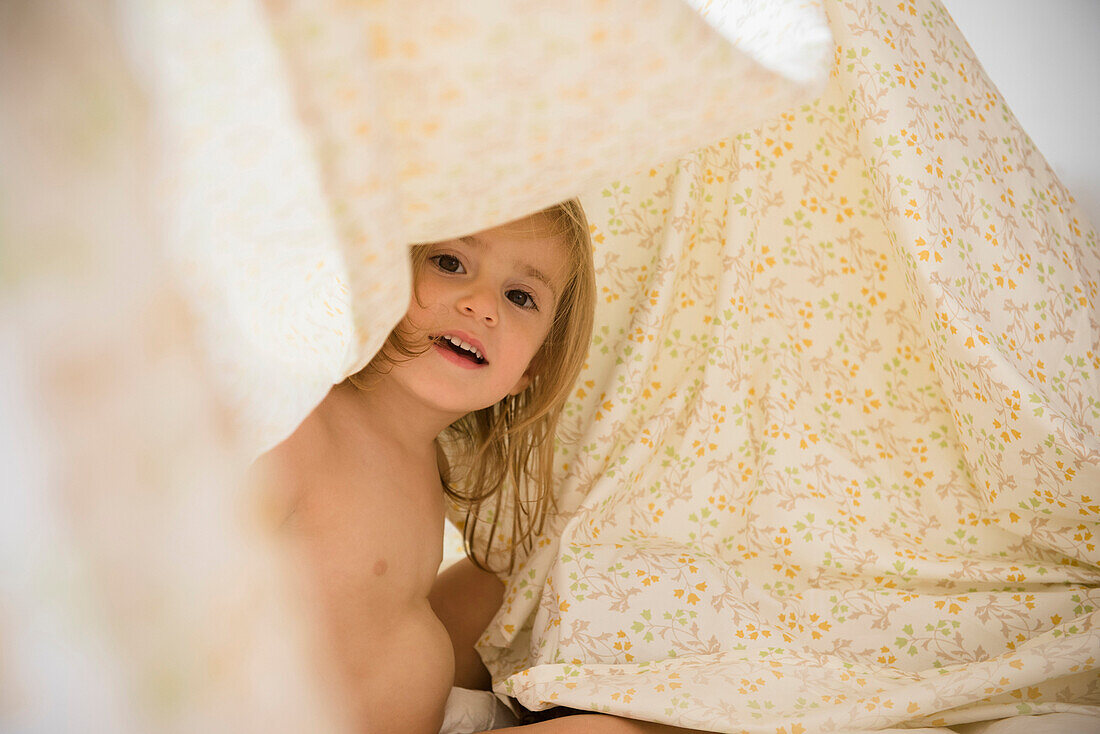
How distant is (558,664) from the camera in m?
0.87

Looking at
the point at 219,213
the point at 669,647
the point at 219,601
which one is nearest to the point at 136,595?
the point at 219,601

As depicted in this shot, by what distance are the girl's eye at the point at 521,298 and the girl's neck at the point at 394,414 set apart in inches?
6.2

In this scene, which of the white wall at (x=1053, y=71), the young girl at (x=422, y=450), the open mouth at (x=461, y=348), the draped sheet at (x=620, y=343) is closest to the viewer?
the draped sheet at (x=620, y=343)

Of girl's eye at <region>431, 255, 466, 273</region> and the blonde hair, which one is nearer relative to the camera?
girl's eye at <region>431, 255, 466, 273</region>

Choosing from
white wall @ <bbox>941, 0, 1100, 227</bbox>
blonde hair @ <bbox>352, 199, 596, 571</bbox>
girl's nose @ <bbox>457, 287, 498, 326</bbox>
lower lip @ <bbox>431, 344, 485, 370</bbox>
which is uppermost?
white wall @ <bbox>941, 0, 1100, 227</bbox>

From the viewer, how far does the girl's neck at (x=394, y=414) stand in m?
0.89

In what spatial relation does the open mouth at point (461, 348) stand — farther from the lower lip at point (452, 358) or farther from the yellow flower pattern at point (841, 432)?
the yellow flower pattern at point (841, 432)

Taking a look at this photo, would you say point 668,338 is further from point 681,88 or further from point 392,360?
point 681,88

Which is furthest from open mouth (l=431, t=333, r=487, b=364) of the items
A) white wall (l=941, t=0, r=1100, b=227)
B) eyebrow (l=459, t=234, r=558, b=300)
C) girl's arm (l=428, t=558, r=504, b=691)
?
white wall (l=941, t=0, r=1100, b=227)

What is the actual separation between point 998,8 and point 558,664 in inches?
49.6

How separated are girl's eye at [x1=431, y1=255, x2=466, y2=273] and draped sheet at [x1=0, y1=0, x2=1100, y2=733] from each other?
0.85 feet

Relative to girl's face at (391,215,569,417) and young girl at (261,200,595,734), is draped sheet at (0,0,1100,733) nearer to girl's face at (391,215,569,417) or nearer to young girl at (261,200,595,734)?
young girl at (261,200,595,734)

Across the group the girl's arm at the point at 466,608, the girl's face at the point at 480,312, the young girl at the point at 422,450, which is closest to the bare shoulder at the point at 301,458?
the young girl at the point at 422,450

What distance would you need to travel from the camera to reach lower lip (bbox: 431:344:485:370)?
889mm
